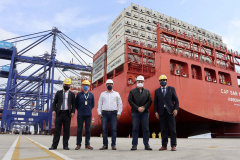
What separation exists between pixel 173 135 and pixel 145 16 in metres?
18.9

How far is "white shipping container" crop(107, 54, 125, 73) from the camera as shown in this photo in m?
18.4

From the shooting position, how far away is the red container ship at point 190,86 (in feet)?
46.1

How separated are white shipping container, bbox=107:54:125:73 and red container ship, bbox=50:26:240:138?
0.45 meters

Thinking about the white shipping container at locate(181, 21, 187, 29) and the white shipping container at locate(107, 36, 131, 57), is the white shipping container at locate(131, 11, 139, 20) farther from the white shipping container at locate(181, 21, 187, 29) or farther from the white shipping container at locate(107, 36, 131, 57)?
the white shipping container at locate(181, 21, 187, 29)

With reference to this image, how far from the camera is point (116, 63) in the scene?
1938 centimetres

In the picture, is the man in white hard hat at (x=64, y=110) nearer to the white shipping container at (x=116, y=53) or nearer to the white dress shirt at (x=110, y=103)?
the white dress shirt at (x=110, y=103)

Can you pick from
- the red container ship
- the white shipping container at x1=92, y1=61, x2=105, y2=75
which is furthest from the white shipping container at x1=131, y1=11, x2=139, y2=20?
the white shipping container at x1=92, y1=61, x2=105, y2=75

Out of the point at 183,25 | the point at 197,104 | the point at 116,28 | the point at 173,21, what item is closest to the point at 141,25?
the point at 116,28

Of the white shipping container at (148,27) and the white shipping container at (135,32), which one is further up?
the white shipping container at (148,27)

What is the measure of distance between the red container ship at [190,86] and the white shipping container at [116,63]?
1.47 feet

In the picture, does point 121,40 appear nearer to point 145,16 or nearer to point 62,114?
point 145,16

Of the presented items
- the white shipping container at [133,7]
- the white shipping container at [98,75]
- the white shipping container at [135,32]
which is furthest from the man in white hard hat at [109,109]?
the white shipping container at [98,75]

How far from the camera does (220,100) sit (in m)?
15.4

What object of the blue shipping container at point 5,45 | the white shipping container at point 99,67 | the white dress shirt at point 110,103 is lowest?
the white dress shirt at point 110,103
